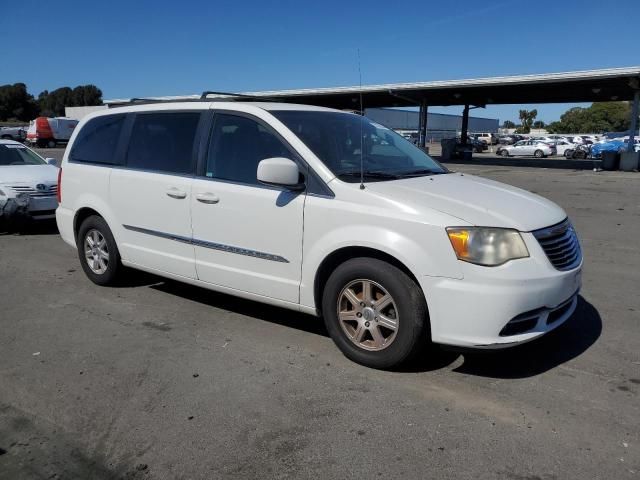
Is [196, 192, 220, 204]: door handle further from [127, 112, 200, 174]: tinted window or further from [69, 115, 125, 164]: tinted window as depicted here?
[69, 115, 125, 164]: tinted window

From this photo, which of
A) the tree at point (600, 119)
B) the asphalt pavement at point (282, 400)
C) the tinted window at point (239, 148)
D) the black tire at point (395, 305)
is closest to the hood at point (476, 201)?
the black tire at point (395, 305)

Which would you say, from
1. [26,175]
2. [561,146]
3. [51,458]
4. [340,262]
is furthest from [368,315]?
[561,146]

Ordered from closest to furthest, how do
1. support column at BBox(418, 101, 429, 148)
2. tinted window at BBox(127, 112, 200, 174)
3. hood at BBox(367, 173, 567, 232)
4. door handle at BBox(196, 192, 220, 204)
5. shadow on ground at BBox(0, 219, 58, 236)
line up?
hood at BBox(367, 173, 567, 232), door handle at BBox(196, 192, 220, 204), tinted window at BBox(127, 112, 200, 174), shadow on ground at BBox(0, 219, 58, 236), support column at BBox(418, 101, 429, 148)

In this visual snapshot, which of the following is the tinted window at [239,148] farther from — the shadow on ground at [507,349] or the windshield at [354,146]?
the shadow on ground at [507,349]

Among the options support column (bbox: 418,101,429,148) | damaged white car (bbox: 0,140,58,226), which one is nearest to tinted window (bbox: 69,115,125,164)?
damaged white car (bbox: 0,140,58,226)

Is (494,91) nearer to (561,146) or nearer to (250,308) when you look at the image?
(561,146)

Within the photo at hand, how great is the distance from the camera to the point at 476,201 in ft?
12.3

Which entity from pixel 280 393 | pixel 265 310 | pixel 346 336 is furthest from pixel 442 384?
pixel 265 310

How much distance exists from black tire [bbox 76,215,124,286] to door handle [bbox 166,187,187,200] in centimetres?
112

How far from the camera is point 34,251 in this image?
7.72 m

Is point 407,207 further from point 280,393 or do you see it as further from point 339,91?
point 339,91

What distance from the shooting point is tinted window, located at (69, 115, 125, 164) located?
5.54 metres

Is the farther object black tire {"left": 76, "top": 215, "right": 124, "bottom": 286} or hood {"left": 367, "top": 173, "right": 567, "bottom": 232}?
black tire {"left": 76, "top": 215, "right": 124, "bottom": 286}

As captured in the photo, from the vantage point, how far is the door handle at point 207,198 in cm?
442
